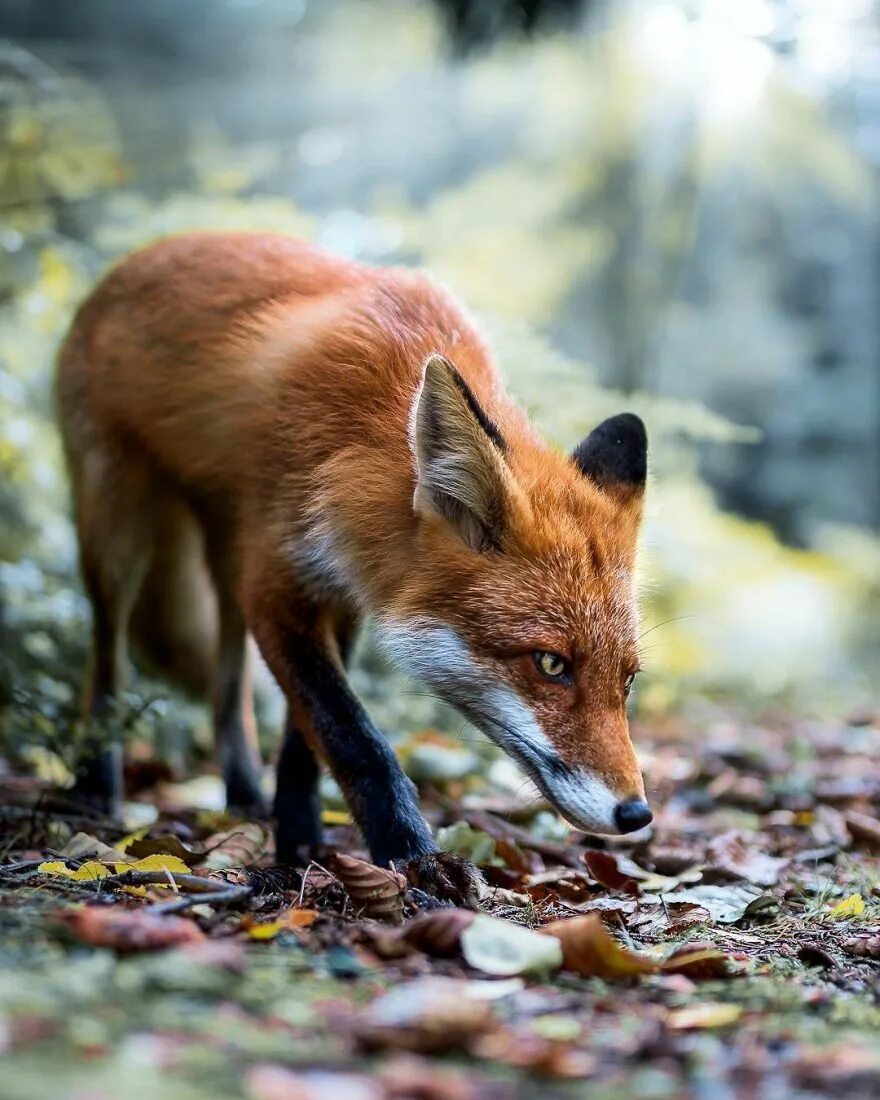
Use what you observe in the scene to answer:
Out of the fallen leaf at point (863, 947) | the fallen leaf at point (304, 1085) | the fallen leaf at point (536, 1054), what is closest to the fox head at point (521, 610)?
the fallen leaf at point (863, 947)

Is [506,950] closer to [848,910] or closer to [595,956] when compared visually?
[595,956]

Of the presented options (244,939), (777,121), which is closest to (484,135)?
(777,121)

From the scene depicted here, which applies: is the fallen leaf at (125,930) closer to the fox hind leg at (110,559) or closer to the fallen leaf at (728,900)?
the fallen leaf at (728,900)

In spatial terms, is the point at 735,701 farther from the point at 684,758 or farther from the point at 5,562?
the point at 5,562

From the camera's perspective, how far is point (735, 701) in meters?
10.5

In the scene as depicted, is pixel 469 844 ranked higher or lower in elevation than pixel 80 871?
lower

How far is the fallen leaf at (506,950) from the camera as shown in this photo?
90.0 inches

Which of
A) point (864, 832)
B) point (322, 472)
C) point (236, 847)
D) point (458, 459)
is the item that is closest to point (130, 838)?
→ point (236, 847)

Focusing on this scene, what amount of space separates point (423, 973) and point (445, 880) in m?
0.77

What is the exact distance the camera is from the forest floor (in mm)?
1651

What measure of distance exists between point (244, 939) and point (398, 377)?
2116 millimetres

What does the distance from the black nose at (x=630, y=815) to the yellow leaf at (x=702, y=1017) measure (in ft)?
2.69

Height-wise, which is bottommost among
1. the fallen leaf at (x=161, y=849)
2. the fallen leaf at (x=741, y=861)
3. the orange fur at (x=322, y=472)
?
the fallen leaf at (x=741, y=861)

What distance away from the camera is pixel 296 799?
4.05 m
